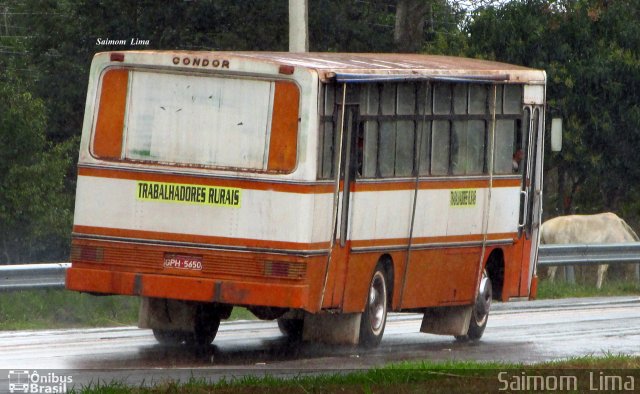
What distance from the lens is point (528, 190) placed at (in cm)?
1747

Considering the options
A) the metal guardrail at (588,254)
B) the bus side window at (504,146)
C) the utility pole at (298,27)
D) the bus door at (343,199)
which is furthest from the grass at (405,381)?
the metal guardrail at (588,254)

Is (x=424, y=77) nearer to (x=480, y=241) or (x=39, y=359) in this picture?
(x=480, y=241)

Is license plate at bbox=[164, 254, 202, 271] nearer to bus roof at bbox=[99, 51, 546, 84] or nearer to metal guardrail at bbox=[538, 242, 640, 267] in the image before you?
bus roof at bbox=[99, 51, 546, 84]

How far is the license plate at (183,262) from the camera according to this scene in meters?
13.4

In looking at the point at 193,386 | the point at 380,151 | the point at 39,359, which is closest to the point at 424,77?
the point at 380,151

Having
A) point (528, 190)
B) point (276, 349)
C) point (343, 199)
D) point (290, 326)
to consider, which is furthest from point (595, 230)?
point (343, 199)

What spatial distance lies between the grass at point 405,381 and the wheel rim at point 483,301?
458cm

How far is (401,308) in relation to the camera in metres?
15.2

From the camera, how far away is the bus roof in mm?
13477

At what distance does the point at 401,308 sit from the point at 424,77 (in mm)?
2213

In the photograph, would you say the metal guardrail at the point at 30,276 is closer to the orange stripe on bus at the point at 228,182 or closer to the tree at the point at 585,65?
the orange stripe on bus at the point at 228,182

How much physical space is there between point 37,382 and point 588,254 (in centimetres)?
1439

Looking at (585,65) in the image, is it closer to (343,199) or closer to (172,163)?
(343,199)

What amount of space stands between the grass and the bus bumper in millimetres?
1476
